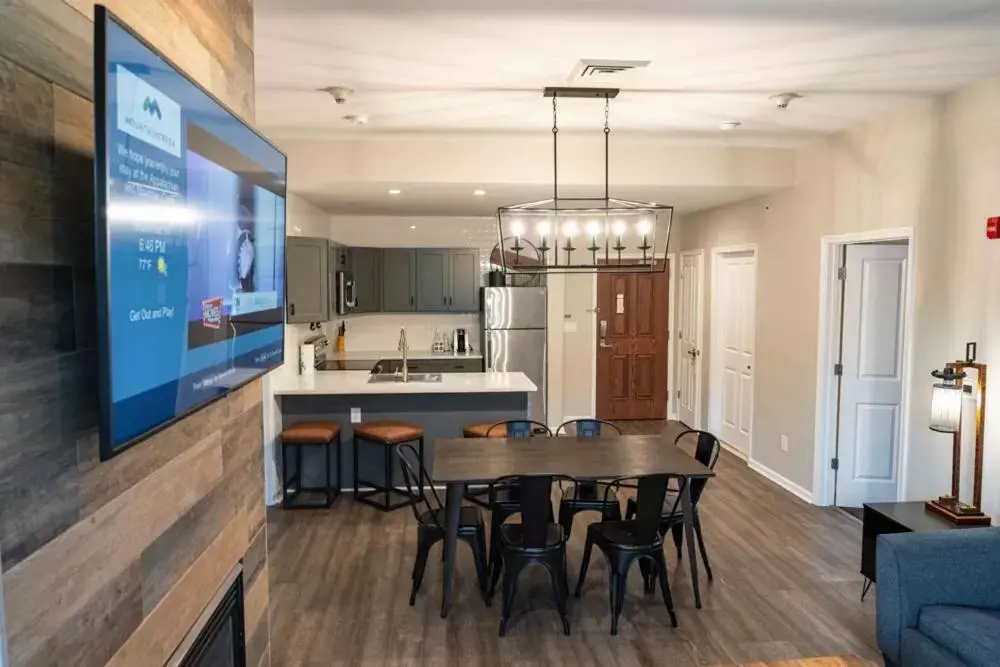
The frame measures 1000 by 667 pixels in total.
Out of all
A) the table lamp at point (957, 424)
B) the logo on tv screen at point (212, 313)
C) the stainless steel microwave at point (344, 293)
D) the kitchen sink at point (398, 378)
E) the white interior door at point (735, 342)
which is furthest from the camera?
the white interior door at point (735, 342)

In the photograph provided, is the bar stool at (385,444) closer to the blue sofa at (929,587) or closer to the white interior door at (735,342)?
the blue sofa at (929,587)

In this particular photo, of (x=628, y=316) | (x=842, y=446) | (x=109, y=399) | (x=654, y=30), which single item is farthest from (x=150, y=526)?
(x=628, y=316)

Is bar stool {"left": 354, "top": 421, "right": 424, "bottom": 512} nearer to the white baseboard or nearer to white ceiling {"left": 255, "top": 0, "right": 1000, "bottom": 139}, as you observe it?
white ceiling {"left": 255, "top": 0, "right": 1000, "bottom": 139}

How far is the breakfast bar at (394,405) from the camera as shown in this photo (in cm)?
524

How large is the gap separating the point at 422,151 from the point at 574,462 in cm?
270

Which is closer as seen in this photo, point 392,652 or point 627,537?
point 392,652

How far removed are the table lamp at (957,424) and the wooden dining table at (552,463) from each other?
115 cm

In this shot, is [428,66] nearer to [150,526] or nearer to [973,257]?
[150,526]

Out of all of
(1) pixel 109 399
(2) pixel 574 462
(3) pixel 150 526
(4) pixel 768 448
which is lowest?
(4) pixel 768 448

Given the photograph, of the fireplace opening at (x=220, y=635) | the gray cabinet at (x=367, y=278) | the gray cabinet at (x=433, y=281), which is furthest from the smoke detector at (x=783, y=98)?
the gray cabinet at (x=367, y=278)

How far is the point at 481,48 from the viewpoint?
3051 mm

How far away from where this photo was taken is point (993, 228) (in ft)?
11.3

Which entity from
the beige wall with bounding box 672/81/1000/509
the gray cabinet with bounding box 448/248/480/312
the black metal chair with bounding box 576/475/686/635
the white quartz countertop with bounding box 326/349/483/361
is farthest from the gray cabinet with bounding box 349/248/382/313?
the black metal chair with bounding box 576/475/686/635

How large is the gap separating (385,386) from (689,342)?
159 inches
